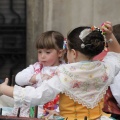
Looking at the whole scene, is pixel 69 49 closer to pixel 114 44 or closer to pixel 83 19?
pixel 114 44

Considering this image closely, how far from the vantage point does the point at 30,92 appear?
13.6 ft

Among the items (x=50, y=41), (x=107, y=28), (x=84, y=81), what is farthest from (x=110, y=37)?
(x=50, y=41)

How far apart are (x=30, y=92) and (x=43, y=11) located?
3602 millimetres

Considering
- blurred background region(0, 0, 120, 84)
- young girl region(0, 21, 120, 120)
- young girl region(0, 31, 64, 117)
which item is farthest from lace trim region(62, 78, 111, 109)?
blurred background region(0, 0, 120, 84)

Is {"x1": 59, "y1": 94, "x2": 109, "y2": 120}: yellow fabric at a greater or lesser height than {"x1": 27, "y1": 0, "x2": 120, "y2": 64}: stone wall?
lesser

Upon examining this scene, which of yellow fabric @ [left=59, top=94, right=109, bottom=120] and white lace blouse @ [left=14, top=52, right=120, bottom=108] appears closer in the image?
white lace blouse @ [left=14, top=52, right=120, bottom=108]

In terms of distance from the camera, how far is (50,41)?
5312mm

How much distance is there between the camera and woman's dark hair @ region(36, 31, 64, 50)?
17.4ft

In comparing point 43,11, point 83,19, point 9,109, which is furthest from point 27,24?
point 9,109

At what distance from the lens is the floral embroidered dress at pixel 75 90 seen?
13.6ft

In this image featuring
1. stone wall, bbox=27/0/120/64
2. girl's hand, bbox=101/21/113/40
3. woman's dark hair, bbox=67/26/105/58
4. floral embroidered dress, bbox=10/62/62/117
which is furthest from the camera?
stone wall, bbox=27/0/120/64

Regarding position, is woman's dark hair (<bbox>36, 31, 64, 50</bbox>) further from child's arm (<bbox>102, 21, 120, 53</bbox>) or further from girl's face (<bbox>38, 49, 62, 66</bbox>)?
child's arm (<bbox>102, 21, 120, 53</bbox>)

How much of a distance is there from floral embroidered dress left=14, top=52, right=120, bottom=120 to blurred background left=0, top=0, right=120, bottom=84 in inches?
120

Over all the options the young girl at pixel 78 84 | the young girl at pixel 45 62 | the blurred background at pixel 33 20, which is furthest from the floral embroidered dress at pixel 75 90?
the blurred background at pixel 33 20
